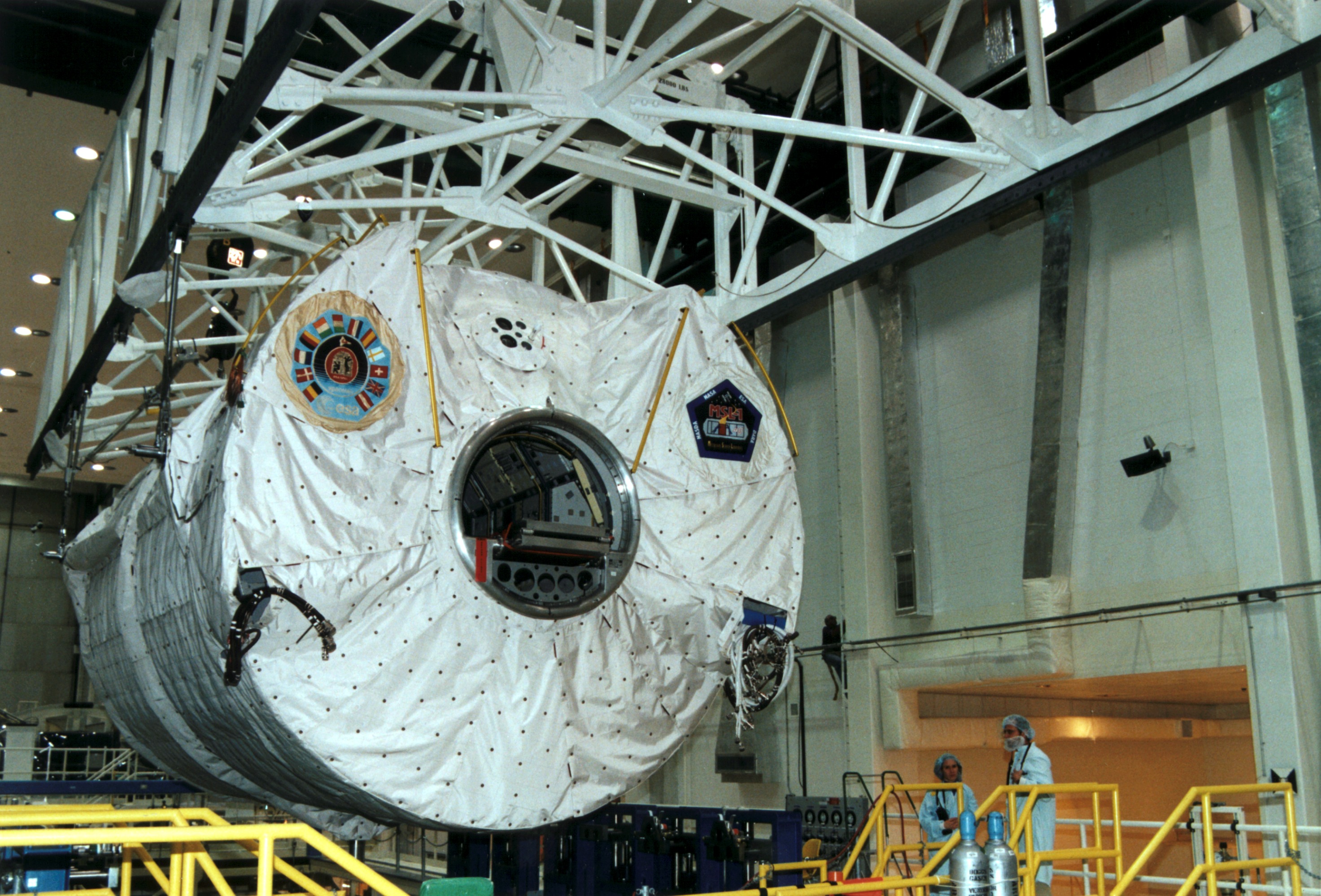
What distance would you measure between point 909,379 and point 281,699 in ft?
29.2

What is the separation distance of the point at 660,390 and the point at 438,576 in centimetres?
161

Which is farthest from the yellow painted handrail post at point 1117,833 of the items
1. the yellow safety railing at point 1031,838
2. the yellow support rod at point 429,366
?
the yellow support rod at point 429,366

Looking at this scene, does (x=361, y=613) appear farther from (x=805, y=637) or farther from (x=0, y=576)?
(x=0, y=576)

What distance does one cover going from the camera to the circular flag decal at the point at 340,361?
5055mm

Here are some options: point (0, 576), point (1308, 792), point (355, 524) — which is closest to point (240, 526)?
point (355, 524)

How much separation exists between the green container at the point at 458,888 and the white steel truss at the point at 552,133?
2.53m

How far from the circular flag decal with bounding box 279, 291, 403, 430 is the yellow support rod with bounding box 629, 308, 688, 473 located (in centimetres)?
129

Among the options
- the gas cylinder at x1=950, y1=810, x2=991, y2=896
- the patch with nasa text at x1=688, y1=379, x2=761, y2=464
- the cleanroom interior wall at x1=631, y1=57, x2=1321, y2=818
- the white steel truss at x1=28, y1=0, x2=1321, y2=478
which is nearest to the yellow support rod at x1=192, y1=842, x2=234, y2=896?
the white steel truss at x1=28, y1=0, x2=1321, y2=478

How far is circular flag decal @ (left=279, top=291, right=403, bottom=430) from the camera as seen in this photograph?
5.05 meters

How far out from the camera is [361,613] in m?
5.02

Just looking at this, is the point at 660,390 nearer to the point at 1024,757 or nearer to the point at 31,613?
the point at 1024,757

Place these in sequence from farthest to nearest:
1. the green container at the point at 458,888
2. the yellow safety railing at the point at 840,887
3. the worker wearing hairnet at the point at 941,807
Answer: the worker wearing hairnet at the point at 941,807, the green container at the point at 458,888, the yellow safety railing at the point at 840,887

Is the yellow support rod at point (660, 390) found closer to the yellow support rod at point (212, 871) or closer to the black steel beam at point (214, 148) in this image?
the black steel beam at point (214, 148)

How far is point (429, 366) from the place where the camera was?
5379 mm
